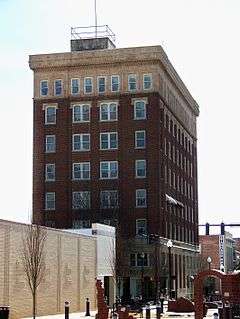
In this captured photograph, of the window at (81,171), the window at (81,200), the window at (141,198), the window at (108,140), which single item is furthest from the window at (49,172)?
the window at (141,198)

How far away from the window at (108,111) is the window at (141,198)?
10551mm

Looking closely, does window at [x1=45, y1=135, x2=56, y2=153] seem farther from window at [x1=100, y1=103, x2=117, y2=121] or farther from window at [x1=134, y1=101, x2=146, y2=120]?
window at [x1=134, y1=101, x2=146, y2=120]

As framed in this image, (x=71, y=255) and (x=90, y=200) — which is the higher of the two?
(x=90, y=200)

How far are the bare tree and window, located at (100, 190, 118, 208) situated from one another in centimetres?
4121

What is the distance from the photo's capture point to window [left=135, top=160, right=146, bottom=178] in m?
99.1

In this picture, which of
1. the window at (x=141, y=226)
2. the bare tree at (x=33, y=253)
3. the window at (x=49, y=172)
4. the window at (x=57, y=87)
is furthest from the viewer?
the window at (x=57, y=87)

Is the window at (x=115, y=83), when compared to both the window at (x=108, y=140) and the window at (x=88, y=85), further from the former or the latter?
the window at (x=108, y=140)

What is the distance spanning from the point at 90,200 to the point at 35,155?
10077mm

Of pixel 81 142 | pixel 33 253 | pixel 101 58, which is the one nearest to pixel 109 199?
pixel 81 142

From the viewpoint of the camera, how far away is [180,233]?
116m

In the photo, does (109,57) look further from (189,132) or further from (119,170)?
(189,132)

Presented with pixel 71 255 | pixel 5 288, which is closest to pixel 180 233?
pixel 71 255

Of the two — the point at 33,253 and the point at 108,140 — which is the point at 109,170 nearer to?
the point at 108,140

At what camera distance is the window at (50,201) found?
101438 mm
